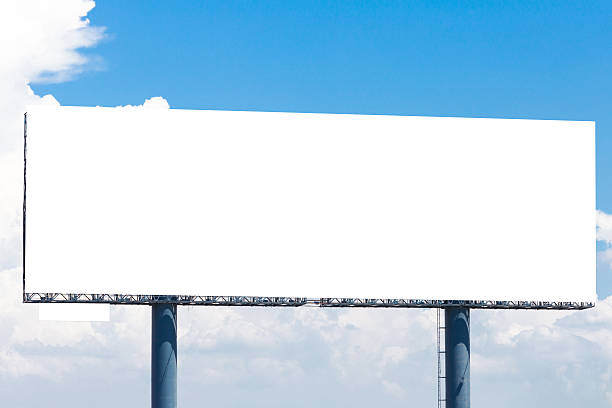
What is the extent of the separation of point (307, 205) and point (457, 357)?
7623 mm

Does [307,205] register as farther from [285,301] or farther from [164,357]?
[164,357]

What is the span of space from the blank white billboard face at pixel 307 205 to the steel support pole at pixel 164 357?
948 millimetres

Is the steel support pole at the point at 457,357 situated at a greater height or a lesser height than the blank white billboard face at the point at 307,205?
lesser

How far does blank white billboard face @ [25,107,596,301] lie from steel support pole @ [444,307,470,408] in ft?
3.06

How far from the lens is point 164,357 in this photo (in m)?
49.3

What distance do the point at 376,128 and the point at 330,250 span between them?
455 cm

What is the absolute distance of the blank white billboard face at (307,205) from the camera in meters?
49.1

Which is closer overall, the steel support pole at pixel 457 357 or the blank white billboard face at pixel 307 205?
the blank white billboard face at pixel 307 205

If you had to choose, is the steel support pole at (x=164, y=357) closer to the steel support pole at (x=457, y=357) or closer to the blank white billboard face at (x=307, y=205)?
the blank white billboard face at (x=307, y=205)

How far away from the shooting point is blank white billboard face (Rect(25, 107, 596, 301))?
4906 cm

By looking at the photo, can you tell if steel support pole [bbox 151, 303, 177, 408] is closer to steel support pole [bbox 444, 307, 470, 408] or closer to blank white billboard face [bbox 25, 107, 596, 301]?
blank white billboard face [bbox 25, 107, 596, 301]

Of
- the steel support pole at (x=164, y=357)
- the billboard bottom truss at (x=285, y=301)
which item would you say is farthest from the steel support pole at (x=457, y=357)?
the steel support pole at (x=164, y=357)

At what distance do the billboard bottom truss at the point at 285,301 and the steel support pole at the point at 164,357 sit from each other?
1.75ft

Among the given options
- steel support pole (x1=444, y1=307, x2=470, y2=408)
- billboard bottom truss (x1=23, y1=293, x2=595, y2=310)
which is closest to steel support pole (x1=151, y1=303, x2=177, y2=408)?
billboard bottom truss (x1=23, y1=293, x2=595, y2=310)
